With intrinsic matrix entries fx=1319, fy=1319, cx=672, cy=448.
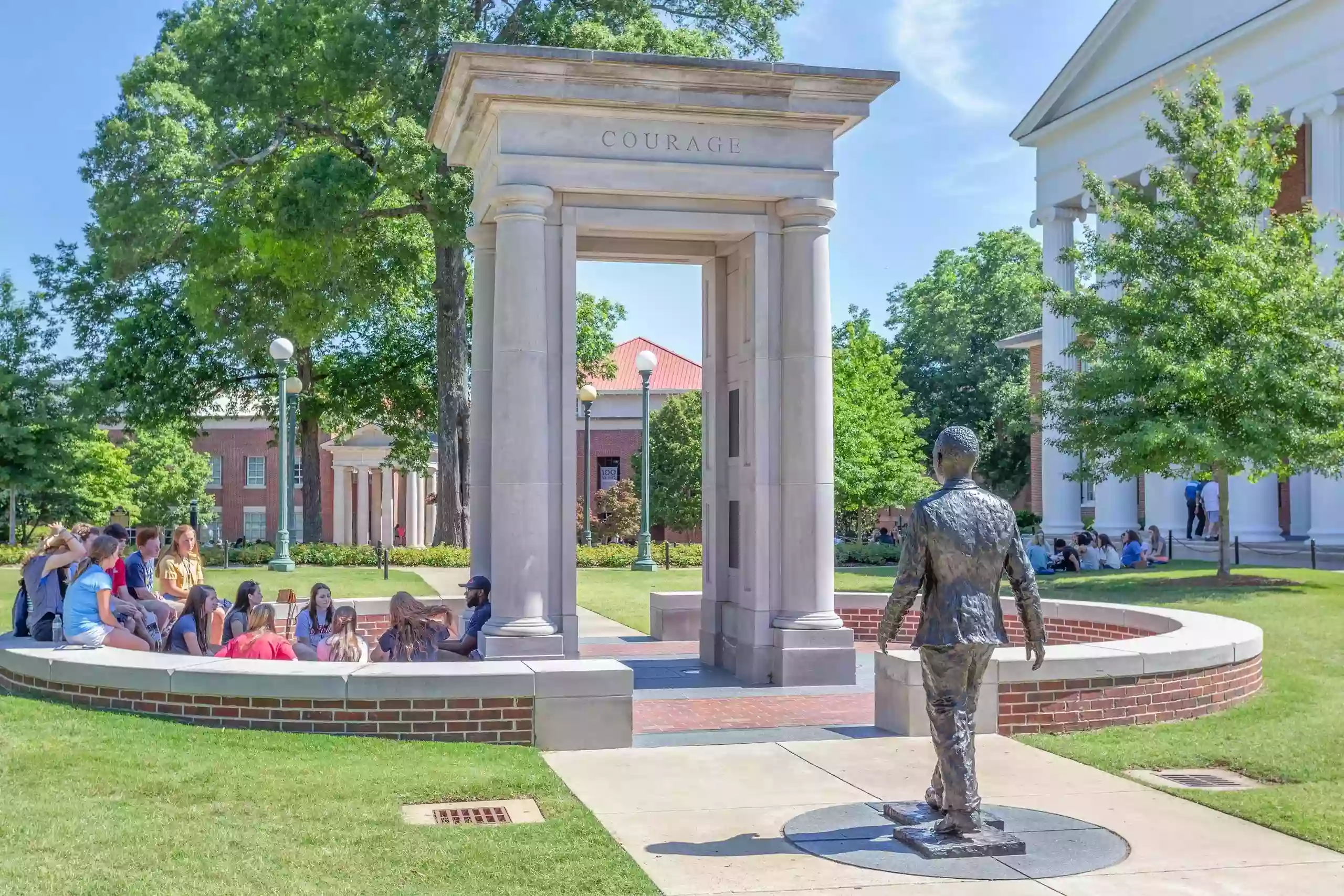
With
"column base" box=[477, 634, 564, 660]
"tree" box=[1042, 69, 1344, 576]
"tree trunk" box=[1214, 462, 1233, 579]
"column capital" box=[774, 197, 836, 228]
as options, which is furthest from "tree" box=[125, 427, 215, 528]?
"column capital" box=[774, 197, 836, 228]

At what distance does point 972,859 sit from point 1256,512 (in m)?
27.4

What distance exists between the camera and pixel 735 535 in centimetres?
1283

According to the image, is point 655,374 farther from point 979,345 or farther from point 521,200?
point 521,200

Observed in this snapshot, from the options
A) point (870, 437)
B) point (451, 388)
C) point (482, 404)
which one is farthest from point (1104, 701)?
point (870, 437)

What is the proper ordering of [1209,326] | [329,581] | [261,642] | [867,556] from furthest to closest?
1. [867,556]
2. [329,581]
3. [1209,326]
4. [261,642]

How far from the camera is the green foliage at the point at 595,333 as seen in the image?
1639 inches

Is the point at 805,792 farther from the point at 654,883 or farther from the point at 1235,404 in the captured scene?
the point at 1235,404

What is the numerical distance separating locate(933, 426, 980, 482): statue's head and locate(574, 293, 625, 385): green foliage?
3340cm

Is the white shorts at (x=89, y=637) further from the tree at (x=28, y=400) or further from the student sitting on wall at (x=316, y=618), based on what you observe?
the tree at (x=28, y=400)

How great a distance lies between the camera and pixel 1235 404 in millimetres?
19797

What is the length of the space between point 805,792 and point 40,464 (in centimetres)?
3595

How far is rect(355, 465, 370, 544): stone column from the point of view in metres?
62.5

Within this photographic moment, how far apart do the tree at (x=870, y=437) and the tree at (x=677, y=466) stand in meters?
7.21

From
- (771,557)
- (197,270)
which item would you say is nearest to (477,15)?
(197,270)
